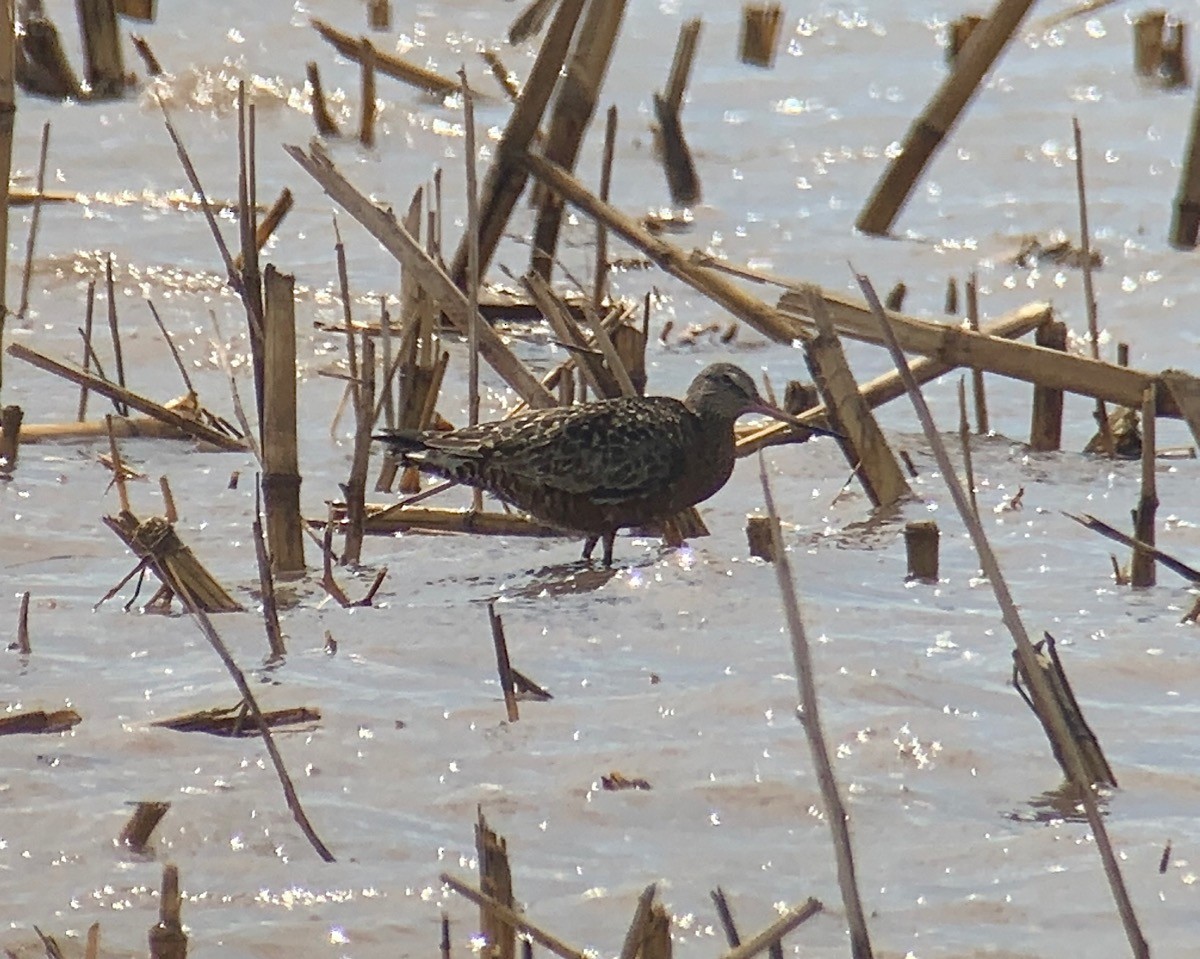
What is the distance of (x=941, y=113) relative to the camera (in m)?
8.18

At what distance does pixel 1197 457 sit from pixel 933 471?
2.53ft

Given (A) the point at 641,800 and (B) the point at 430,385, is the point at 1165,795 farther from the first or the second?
(B) the point at 430,385

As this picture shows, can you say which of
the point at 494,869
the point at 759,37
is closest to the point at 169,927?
the point at 494,869

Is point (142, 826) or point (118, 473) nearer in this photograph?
point (142, 826)

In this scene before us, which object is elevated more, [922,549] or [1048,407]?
[1048,407]

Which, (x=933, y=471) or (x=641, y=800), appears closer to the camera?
(x=641, y=800)

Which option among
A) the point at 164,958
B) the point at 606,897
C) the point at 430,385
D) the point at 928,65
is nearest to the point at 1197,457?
the point at 430,385

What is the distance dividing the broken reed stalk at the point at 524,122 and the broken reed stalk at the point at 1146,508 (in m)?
2.51

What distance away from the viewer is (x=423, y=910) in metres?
3.59

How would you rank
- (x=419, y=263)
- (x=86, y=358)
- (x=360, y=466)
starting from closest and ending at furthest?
1. (x=360, y=466)
2. (x=419, y=263)
3. (x=86, y=358)

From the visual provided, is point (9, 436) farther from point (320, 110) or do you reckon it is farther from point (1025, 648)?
point (320, 110)

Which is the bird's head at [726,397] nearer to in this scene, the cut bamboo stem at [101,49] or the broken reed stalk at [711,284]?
the broken reed stalk at [711,284]

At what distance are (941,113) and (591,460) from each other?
2744 mm

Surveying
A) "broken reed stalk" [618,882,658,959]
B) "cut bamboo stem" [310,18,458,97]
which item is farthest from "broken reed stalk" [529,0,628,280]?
"broken reed stalk" [618,882,658,959]
